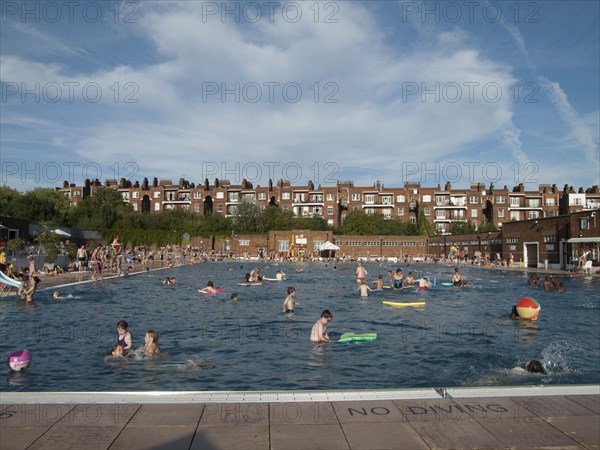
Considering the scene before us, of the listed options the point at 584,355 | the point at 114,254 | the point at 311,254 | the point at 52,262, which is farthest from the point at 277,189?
the point at 584,355

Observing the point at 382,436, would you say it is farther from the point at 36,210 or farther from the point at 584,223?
the point at 36,210

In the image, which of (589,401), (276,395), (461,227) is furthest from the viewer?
(461,227)

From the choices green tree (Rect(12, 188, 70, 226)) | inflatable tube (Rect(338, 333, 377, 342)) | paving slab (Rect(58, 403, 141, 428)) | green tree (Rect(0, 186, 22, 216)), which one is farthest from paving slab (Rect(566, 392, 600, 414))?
green tree (Rect(0, 186, 22, 216))

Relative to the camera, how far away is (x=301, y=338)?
1356 cm

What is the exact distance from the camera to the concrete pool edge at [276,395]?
572 cm

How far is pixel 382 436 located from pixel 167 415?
7.30 ft

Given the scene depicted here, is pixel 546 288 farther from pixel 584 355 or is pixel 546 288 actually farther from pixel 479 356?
pixel 479 356

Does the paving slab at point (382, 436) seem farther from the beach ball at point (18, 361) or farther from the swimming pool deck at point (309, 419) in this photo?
the beach ball at point (18, 361)

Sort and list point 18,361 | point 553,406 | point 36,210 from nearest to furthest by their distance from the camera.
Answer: point 553,406
point 18,361
point 36,210

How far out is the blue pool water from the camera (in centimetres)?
939

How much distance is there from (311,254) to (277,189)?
28987 millimetres

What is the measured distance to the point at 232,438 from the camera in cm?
466

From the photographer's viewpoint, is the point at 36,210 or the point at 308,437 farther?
the point at 36,210

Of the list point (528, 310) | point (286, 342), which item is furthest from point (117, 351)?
point (528, 310)
